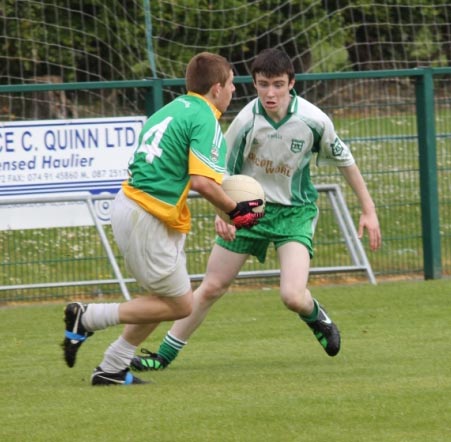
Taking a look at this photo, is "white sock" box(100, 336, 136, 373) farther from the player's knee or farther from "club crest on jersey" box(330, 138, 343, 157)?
"club crest on jersey" box(330, 138, 343, 157)

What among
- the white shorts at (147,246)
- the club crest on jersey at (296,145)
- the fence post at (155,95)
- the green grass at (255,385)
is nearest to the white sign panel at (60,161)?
the fence post at (155,95)

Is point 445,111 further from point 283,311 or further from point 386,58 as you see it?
point 283,311

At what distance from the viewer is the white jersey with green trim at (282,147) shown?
8.33 meters

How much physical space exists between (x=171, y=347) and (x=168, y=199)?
1379mm

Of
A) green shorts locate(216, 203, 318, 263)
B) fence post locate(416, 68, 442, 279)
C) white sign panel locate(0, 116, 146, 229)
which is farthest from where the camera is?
fence post locate(416, 68, 442, 279)

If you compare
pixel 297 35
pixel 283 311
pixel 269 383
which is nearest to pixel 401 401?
pixel 269 383

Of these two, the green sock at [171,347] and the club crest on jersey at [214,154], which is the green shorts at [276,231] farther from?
the club crest on jersey at [214,154]

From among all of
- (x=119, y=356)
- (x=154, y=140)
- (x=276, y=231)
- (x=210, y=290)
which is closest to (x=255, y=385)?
(x=119, y=356)

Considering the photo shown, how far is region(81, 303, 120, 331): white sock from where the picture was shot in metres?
7.38

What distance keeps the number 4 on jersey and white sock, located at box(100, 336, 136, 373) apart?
1.04 meters

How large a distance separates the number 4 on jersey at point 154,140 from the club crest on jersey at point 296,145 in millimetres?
1321

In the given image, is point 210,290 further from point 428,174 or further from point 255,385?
point 428,174

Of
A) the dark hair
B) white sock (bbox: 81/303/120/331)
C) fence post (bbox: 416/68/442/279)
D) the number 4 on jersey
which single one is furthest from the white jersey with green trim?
fence post (bbox: 416/68/442/279)

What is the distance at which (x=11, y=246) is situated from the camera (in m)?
12.3
